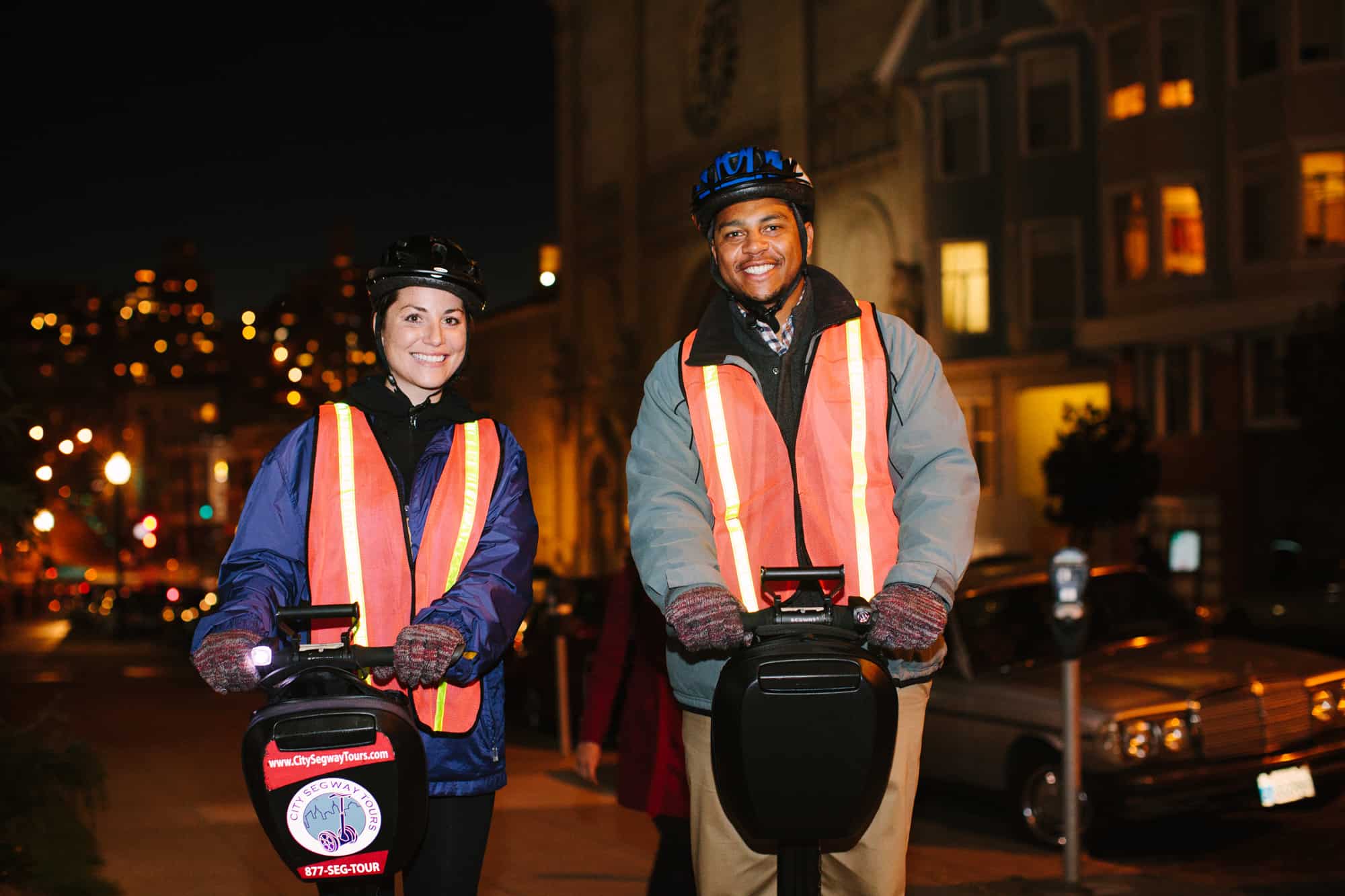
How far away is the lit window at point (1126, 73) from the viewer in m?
31.7

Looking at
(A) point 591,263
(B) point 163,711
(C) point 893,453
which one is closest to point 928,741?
(C) point 893,453

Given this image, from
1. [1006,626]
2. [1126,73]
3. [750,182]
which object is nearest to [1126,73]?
[1126,73]

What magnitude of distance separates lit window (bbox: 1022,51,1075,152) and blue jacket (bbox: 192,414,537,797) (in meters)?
31.4

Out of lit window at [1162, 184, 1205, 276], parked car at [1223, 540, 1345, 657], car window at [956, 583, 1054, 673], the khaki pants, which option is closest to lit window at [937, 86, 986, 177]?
lit window at [1162, 184, 1205, 276]

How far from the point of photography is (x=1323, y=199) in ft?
94.6

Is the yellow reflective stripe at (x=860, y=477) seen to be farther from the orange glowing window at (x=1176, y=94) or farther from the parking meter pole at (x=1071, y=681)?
the orange glowing window at (x=1176, y=94)

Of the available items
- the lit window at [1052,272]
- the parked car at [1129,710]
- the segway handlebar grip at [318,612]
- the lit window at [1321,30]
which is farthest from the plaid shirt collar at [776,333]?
the lit window at [1052,272]

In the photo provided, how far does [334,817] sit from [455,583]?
30.9 inches

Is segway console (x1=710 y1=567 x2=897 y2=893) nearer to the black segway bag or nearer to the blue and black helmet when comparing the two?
the black segway bag

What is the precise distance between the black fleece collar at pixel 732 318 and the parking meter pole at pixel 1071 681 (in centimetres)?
423

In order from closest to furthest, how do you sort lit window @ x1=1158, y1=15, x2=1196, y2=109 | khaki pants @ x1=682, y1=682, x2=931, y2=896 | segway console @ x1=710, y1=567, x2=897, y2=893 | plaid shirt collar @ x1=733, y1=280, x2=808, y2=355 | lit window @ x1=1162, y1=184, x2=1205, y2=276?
segway console @ x1=710, y1=567, x2=897, y2=893, khaki pants @ x1=682, y1=682, x2=931, y2=896, plaid shirt collar @ x1=733, y1=280, x2=808, y2=355, lit window @ x1=1158, y1=15, x2=1196, y2=109, lit window @ x1=1162, y1=184, x2=1205, y2=276

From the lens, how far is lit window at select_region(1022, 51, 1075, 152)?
34.0 m

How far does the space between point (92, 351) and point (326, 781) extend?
99.9 metres

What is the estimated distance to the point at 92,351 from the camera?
97750mm
